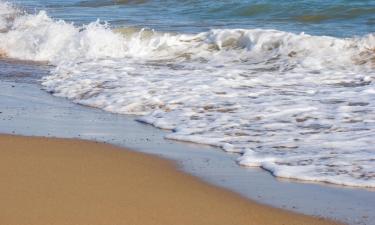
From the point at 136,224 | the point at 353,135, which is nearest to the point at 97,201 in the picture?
the point at 136,224

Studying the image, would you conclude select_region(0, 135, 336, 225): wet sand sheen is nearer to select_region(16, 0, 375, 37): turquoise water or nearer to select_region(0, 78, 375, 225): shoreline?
select_region(0, 78, 375, 225): shoreline

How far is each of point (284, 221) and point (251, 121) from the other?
8.85 ft

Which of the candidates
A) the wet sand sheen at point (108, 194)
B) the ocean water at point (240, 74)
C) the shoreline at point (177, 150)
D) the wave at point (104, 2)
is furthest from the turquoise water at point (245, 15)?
the wet sand sheen at point (108, 194)

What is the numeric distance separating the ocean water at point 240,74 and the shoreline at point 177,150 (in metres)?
0.16

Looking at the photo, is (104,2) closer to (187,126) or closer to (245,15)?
(245,15)

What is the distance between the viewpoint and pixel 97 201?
15.0 feet

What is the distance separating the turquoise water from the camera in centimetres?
1470

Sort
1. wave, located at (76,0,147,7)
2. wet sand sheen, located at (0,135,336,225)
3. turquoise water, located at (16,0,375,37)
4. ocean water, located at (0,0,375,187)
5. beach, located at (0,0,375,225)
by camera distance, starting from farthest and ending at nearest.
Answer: wave, located at (76,0,147,7) → turquoise water, located at (16,0,375,37) → ocean water, located at (0,0,375,187) → beach, located at (0,0,375,225) → wet sand sheen, located at (0,135,336,225)

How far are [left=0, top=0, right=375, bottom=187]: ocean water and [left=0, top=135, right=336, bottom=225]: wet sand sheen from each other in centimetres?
72

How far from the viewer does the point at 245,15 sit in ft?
55.7

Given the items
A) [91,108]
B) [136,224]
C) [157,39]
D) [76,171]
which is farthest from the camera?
[157,39]

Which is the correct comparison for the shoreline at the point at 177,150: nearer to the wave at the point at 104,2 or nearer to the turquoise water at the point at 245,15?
the turquoise water at the point at 245,15

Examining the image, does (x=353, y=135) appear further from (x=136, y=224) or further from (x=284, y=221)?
(x=136, y=224)

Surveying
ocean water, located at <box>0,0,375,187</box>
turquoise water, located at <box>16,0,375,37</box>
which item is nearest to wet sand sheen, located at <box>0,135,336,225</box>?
ocean water, located at <box>0,0,375,187</box>
